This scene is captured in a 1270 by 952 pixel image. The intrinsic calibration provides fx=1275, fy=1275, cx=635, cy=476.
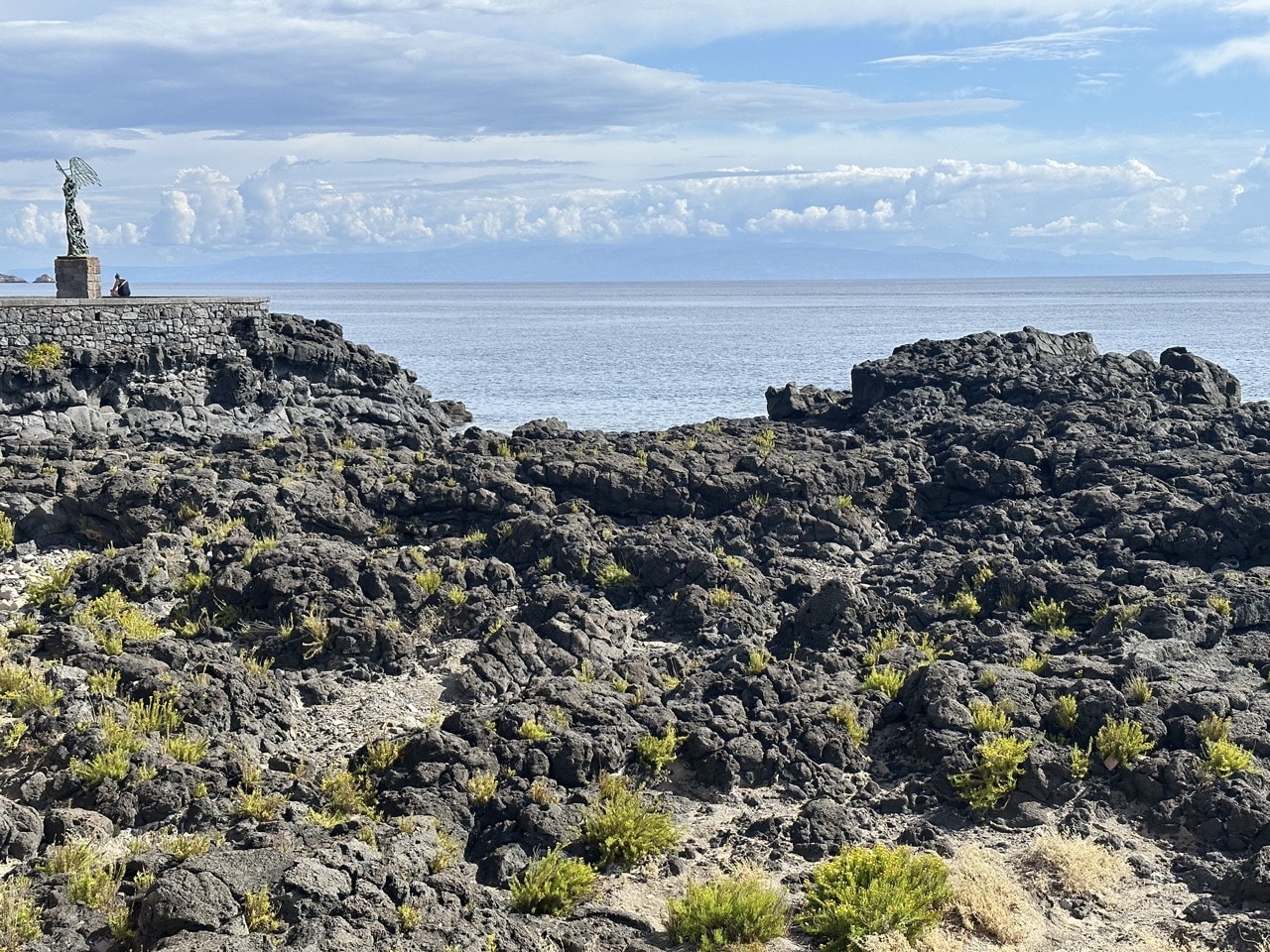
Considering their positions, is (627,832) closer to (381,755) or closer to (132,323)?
(381,755)

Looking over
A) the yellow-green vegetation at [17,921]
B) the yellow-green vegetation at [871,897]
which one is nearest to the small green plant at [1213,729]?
the yellow-green vegetation at [871,897]

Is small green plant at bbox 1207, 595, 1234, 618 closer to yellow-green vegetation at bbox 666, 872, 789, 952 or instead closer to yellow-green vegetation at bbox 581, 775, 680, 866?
yellow-green vegetation at bbox 581, 775, 680, 866

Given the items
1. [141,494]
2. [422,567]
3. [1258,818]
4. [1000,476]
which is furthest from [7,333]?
[1258,818]

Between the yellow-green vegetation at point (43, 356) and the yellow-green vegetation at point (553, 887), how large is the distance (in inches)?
1048

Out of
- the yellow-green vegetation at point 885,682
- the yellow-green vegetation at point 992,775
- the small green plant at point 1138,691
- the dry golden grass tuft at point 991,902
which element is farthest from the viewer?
the yellow-green vegetation at point 885,682

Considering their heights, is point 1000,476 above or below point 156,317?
below

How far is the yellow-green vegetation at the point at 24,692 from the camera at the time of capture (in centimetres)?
1591

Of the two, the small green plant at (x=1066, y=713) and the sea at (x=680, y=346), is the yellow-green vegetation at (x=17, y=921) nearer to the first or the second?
the small green plant at (x=1066, y=713)

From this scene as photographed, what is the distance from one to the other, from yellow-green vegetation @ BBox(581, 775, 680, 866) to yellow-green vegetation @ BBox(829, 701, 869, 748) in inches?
130

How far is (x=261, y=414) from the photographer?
36.9 m

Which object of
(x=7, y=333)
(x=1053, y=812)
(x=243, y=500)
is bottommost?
(x=1053, y=812)

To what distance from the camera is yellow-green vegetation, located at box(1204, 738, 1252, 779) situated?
50.1 feet

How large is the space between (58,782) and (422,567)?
8.92m

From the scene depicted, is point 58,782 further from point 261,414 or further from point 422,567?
point 261,414
